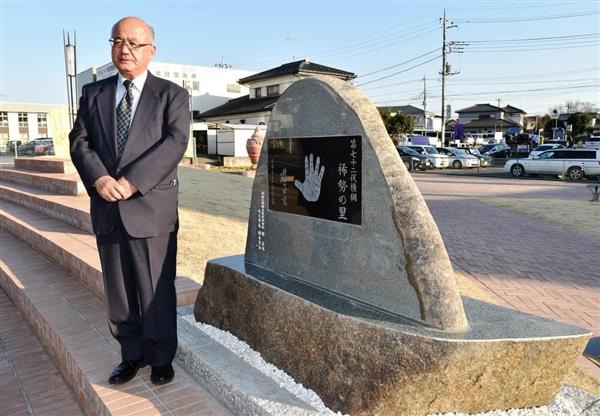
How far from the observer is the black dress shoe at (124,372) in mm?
2529

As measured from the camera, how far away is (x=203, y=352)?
2641 mm

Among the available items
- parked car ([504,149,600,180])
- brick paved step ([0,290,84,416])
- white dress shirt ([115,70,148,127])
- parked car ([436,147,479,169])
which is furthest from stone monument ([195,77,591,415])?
parked car ([436,147,479,169])

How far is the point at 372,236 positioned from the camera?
2.21m

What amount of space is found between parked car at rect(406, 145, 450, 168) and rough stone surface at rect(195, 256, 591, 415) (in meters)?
24.3

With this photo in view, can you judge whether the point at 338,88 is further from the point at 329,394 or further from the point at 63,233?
the point at 63,233

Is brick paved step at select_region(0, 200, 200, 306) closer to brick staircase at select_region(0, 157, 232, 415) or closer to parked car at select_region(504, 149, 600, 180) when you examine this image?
brick staircase at select_region(0, 157, 232, 415)

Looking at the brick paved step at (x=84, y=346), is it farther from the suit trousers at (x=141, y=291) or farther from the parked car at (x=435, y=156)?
the parked car at (x=435, y=156)

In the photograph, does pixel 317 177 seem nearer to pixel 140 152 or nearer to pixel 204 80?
pixel 140 152

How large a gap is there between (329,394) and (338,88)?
1.52 metres

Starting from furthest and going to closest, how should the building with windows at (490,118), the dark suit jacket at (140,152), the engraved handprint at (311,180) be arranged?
the building with windows at (490,118)
the engraved handprint at (311,180)
the dark suit jacket at (140,152)

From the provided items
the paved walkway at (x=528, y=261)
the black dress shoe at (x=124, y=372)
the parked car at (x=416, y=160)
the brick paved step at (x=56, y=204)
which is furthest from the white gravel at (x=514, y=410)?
the parked car at (x=416, y=160)

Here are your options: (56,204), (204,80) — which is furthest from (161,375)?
(204,80)

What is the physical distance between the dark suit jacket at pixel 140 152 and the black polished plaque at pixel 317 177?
2.17ft

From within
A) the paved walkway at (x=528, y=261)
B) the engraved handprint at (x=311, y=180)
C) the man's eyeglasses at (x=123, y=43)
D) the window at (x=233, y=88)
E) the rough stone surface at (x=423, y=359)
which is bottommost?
the paved walkway at (x=528, y=261)
